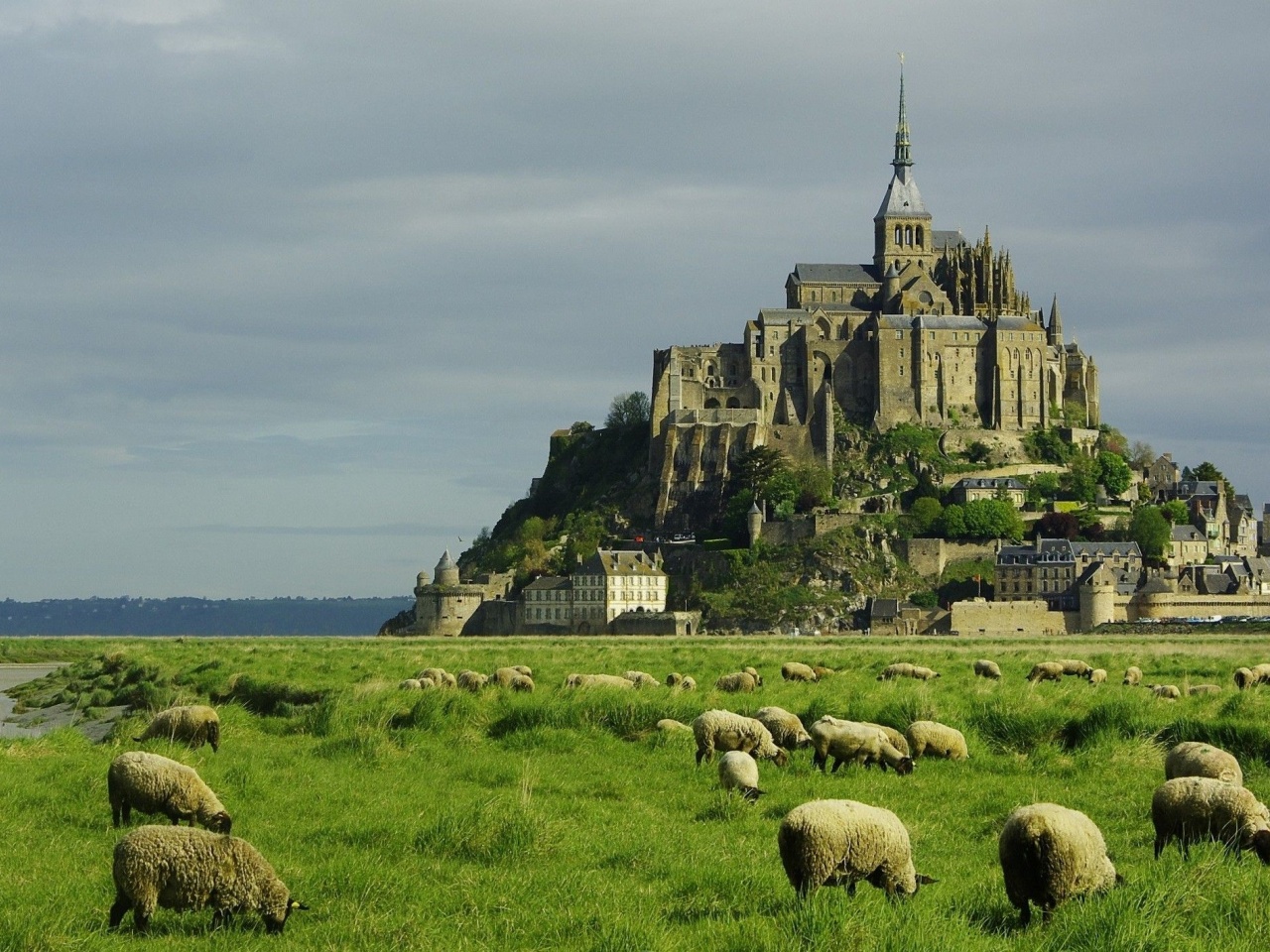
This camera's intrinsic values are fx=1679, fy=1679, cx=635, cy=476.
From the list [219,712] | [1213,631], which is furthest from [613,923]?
[1213,631]

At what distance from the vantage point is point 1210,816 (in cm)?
1366

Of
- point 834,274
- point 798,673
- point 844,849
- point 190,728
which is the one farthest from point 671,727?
point 834,274

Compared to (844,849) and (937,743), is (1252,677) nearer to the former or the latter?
(937,743)

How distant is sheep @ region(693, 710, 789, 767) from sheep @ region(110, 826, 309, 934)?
8.47m

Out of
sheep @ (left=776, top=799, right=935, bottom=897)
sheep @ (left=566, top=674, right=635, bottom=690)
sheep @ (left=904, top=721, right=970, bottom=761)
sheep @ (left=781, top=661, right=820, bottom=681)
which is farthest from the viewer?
sheep @ (left=781, top=661, right=820, bottom=681)

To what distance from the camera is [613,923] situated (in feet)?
38.8

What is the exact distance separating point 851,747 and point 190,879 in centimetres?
944

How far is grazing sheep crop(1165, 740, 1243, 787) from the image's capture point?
627 inches

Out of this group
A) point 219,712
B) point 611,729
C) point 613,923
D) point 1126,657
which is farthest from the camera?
point 1126,657

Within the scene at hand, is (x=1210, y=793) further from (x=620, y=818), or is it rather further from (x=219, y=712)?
(x=219, y=712)

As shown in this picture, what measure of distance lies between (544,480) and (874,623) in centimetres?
4139

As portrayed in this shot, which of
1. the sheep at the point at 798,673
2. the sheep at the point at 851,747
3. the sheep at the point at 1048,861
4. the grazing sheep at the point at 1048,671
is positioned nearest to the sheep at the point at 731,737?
the sheep at the point at 851,747

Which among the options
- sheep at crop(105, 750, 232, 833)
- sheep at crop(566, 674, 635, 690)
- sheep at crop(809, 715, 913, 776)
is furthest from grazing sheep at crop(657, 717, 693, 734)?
sheep at crop(105, 750, 232, 833)

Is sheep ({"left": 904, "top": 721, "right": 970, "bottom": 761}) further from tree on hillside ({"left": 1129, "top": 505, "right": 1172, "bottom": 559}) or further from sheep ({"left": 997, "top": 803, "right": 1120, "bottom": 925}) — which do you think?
tree on hillside ({"left": 1129, "top": 505, "right": 1172, "bottom": 559})
